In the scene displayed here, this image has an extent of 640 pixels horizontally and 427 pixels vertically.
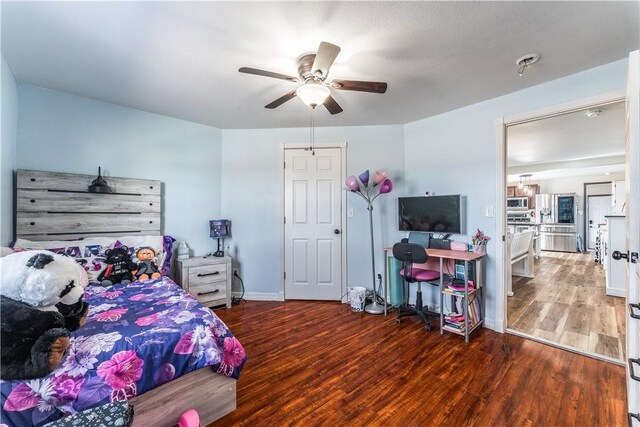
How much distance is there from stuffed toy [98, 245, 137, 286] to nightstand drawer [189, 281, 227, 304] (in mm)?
739

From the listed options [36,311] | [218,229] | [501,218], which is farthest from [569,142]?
[36,311]

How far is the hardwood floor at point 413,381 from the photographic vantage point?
1584 millimetres

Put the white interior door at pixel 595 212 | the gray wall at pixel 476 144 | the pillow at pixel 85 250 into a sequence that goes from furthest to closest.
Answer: the white interior door at pixel 595 212 < the pillow at pixel 85 250 < the gray wall at pixel 476 144

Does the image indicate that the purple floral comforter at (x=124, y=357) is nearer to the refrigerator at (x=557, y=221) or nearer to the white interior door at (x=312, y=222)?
the white interior door at (x=312, y=222)

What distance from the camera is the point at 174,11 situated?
1560 mm

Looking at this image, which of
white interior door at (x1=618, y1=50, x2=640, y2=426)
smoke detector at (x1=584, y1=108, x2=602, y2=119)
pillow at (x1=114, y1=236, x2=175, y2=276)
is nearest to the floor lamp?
white interior door at (x1=618, y1=50, x2=640, y2=426)

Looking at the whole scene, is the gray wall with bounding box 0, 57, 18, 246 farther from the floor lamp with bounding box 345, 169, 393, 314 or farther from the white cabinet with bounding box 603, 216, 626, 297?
the white cabinet with bounding box 603, 216, 626, 297

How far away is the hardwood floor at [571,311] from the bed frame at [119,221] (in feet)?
9.67

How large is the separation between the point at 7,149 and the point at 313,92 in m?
2.63

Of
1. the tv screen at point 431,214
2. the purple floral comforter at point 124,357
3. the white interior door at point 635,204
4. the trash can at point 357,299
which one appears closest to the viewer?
the purple floral comforter at point 124,357

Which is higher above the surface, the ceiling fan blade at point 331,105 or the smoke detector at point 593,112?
the smoke detector at point 593,112

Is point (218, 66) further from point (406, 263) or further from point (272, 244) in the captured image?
point (406, 263)

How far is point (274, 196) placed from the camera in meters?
3.71

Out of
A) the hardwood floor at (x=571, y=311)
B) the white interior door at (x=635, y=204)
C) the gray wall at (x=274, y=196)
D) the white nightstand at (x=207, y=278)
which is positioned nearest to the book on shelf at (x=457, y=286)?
A: the hardwood floor at (x=571, y=311)
